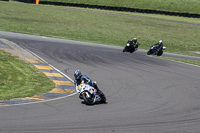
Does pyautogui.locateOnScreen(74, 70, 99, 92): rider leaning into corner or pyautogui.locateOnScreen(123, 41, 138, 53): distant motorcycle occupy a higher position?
pyautogui.locateOnScreen(74, 70, 99, 92): rider leaning into corner

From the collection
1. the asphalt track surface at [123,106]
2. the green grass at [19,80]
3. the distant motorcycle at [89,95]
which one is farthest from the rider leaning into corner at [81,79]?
the green grass at [19,80]

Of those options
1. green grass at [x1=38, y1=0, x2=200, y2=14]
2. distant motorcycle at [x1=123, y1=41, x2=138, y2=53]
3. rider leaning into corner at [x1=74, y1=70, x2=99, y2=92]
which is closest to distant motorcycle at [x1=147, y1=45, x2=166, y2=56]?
distant motorcycle at [x1=123, y1=41, x2=138, y2=53]

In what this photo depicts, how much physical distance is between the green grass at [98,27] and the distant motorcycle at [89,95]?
24.6 meters

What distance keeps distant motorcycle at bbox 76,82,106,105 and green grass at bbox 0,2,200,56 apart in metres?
24.6

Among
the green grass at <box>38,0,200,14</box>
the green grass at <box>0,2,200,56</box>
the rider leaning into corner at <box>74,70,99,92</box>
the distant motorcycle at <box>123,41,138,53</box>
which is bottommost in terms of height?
the green grass at <box>0,2,200,56</box>

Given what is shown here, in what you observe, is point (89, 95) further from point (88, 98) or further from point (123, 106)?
point (123, 106)

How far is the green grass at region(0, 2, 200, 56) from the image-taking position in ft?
135

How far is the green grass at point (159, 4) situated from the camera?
68.2 metres

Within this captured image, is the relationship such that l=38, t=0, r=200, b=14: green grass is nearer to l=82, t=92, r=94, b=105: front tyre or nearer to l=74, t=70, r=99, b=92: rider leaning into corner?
l=74, t=70, r=99, b=92: rider leaning into corner

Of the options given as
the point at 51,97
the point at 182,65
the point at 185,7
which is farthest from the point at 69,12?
the point at 51,97

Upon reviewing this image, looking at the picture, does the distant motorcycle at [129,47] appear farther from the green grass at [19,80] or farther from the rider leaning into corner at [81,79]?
the rider leaning into corner at [81,79]

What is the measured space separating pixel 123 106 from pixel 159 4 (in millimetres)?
61877

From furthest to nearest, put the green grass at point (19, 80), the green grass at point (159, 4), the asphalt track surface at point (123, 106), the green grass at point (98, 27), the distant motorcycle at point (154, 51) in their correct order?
the green grass at point (159, 4) → the green grass at point (98, 27) → the distant motorcycle at point (154, 51) → the green grass at point (19, 80) → the asphalt track surface at point (123, 106)

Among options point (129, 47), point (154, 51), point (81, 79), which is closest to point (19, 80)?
point (81, 79)
